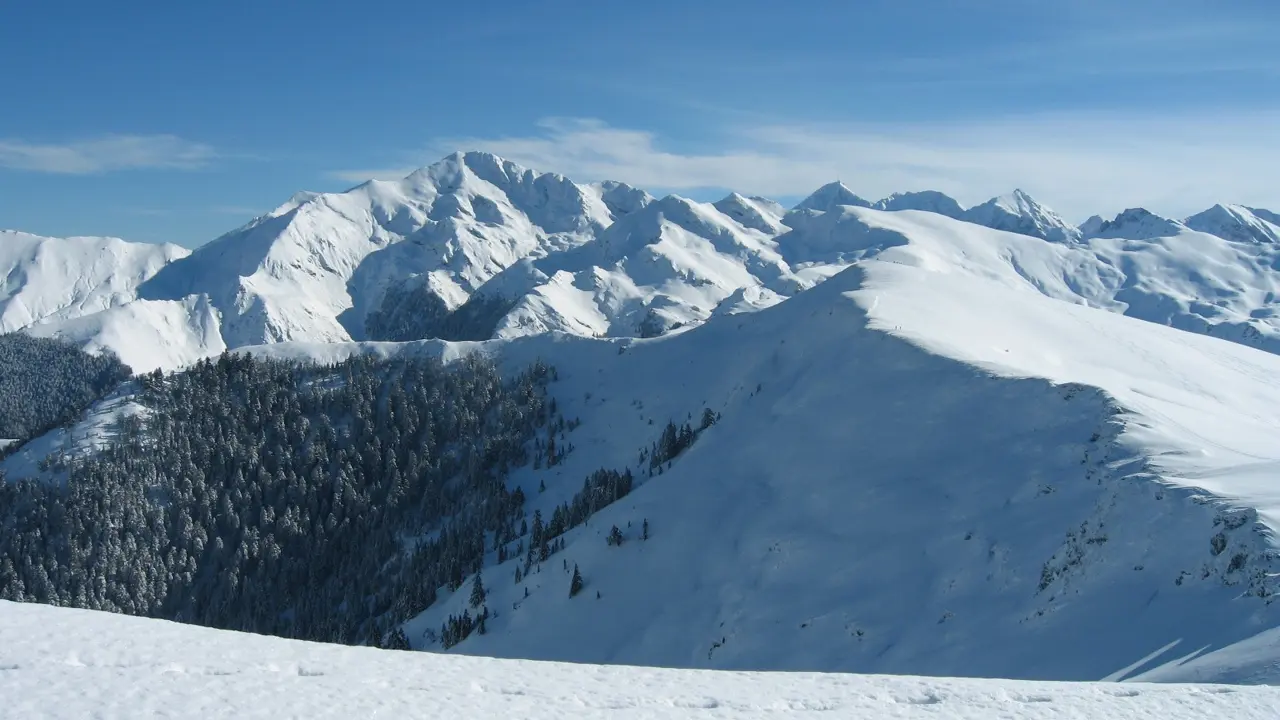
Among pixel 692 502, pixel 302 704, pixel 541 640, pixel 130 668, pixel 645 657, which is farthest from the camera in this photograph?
pixel 692 502

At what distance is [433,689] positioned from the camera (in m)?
26.2

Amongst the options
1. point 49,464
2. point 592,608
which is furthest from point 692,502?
point 49,464

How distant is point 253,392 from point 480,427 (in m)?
55.6

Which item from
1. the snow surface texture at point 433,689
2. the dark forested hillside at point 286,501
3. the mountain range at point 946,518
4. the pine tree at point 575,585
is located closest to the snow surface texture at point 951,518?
the mountain range at point 946,518

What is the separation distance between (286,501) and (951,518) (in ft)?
440

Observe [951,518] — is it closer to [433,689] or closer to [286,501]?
[433,689]

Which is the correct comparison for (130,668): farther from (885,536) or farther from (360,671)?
(885,536)

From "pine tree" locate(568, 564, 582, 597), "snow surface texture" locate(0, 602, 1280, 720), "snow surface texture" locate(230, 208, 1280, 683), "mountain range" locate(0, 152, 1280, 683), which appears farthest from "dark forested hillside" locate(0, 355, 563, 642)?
"snow surface texture" locate(0, 602, 1280, 720)

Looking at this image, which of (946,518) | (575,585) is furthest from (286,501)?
(946,518)

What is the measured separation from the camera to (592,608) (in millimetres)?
86750

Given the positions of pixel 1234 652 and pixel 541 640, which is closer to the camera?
pixel 1234 652

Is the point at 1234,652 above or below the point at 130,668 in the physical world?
below

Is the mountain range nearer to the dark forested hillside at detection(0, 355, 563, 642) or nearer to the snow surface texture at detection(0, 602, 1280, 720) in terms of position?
the snow surface texture at detection(0, 602, 1280, 720)

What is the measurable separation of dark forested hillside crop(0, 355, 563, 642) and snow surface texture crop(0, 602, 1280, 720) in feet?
298
